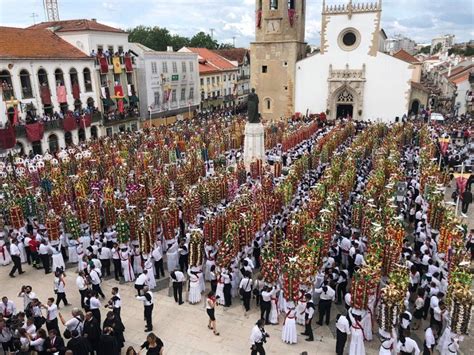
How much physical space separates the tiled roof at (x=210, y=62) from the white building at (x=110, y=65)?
15560mm

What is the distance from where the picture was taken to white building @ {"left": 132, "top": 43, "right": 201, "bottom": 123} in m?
41.9

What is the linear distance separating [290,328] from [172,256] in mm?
5174

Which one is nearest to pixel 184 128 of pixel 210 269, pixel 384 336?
pixel 210 269

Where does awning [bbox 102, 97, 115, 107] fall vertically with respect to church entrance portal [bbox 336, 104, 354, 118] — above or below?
above

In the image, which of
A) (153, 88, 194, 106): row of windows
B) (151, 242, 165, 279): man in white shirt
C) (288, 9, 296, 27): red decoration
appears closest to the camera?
(151, 242, 165, 279): man in white shirt

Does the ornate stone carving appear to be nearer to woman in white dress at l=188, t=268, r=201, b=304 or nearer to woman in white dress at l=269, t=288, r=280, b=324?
Answer: woman in white dress at l=188, t=268, r=201, b=304

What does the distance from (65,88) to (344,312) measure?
1217 inches

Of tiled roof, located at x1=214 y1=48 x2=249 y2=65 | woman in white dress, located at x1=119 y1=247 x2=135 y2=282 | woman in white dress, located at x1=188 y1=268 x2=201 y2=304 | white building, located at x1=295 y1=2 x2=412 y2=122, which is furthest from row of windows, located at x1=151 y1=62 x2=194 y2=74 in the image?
woman in white dress, located at x1=188 y1=268 x2=201 y2=304

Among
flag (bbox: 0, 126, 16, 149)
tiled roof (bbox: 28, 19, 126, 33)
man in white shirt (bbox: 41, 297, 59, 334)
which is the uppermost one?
tiled roof (bbox: 28, 19, 126, 33)

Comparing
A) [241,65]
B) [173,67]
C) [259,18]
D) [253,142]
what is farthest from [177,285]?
[241,65]

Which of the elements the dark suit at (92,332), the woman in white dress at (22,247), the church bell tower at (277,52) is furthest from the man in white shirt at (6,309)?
the church bell tower at (277,52)

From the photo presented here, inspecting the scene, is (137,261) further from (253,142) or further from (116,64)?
(116,64)

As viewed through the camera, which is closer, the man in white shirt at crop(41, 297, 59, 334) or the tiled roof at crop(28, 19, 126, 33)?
the man in white shirt at crop(41, 297, 59, 334)

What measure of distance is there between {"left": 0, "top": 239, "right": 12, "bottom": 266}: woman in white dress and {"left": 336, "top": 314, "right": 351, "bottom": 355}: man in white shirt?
11.8 m
